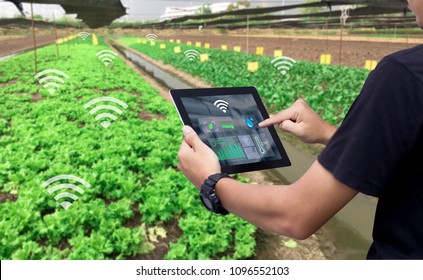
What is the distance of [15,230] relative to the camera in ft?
7.64

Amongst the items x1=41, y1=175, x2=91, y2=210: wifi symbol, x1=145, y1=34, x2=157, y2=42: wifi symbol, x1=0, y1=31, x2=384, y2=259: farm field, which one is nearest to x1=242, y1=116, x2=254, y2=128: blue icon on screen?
x1=145, y1=34, x2=157, y2=42: wifi symbol

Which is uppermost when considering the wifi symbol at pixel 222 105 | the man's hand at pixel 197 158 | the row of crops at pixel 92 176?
the wifi symbol at pixel 222 105

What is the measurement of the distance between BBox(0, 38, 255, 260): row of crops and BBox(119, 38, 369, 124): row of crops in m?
0.14

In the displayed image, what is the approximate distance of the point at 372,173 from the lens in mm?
672

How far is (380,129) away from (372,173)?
0.25 ft

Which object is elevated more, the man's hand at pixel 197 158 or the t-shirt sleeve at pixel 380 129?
the t-shirt sleeve at pixel 380 129

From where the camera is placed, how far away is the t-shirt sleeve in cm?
63

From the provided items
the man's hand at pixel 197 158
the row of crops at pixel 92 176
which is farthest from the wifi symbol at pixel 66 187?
the man's hand at pixel 197 158

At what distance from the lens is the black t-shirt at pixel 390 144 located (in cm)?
63

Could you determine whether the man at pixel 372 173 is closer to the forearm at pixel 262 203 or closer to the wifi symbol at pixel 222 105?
the forearm at pixel 262 203

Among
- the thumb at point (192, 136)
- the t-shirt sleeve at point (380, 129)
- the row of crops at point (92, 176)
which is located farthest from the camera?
the row of crops at point (92, 176)

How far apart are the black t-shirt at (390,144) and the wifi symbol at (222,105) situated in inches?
12.4

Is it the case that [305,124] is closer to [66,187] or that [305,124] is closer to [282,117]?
[282,117]

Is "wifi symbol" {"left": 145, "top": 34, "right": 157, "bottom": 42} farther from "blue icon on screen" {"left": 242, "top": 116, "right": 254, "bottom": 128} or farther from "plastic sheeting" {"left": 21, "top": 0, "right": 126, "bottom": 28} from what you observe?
"blue icon on screen" {"left": 242, "top": 116, "right": 254, "bottom": 128}
